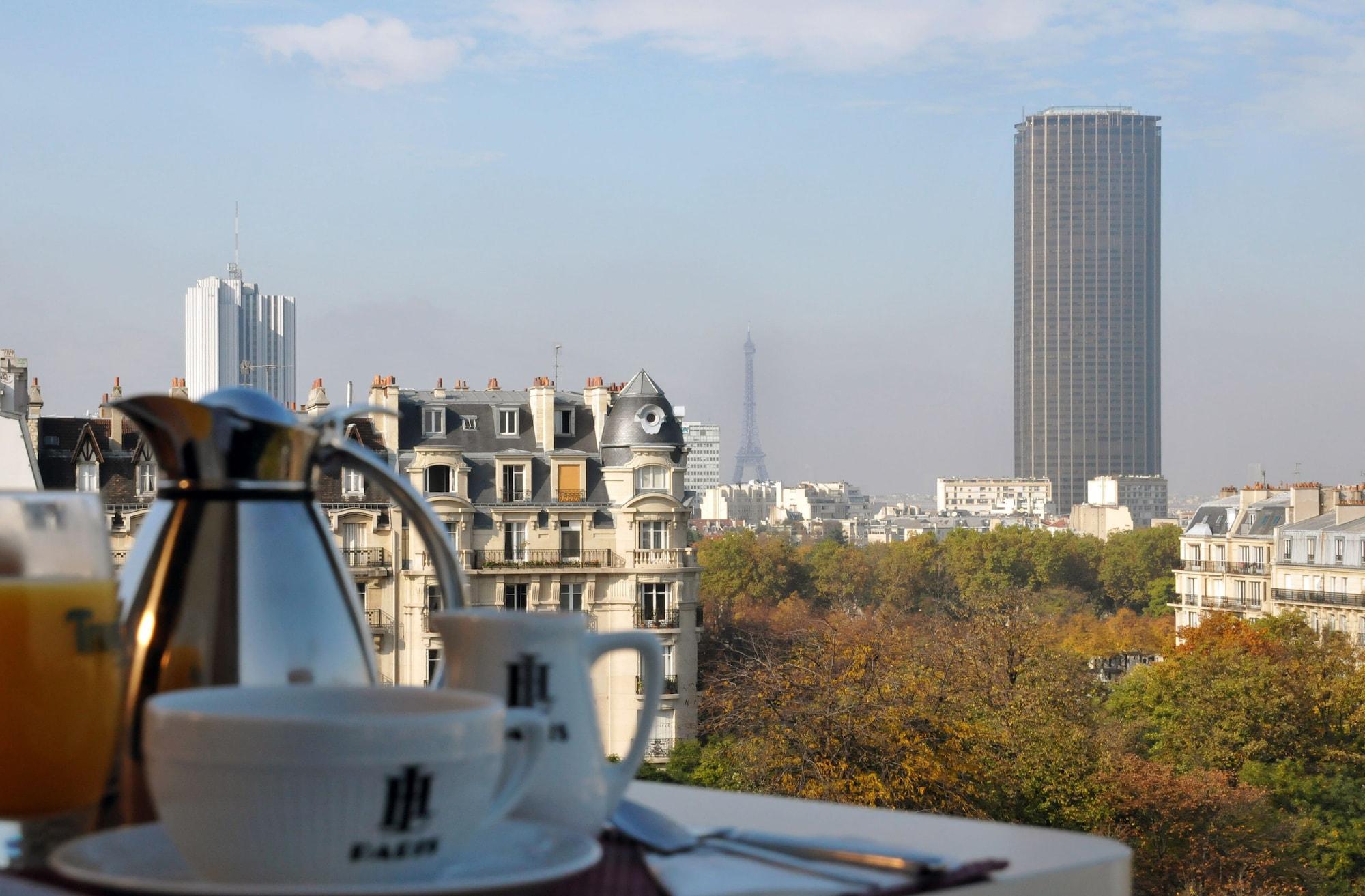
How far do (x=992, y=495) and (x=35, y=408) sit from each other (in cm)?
11958

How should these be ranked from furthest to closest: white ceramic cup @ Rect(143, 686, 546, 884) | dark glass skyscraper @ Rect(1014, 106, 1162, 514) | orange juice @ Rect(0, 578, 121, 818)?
1. dark glass skyscraper @ Rect(1014, 106, 1162, 514)
2. orange juice @ Rect(0, 578, 121, 818)
3. white ceramic cup @ Rect(143, 686, 546, 884)

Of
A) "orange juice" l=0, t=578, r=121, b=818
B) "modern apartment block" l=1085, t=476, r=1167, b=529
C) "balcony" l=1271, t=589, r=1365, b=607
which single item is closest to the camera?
"orange juice" l=0, t=578, r=121, b=818

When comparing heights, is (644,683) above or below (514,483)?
above

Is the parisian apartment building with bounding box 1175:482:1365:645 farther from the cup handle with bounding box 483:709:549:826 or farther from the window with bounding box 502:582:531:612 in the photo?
the cup handle with bounding box 483:709:549:826

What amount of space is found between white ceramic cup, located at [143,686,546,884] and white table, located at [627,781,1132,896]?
0.31 meters

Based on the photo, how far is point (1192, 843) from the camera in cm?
1449

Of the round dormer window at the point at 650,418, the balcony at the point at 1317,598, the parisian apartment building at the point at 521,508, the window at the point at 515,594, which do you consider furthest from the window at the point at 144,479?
the balcony at the point at 1317,598

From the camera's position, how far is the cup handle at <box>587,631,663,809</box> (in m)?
1.11

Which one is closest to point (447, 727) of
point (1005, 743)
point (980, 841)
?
point (980, 841)

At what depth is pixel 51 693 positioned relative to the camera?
1.04m

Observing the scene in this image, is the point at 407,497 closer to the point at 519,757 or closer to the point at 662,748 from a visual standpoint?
the point at 519,757

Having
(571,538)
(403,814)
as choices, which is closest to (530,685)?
(403,814)

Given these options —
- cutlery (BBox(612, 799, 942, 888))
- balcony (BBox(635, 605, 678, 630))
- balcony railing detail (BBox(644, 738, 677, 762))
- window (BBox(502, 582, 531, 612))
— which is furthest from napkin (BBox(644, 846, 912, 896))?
balcony (BBox(635, 605, 678, 630))

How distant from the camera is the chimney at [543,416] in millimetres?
22438
